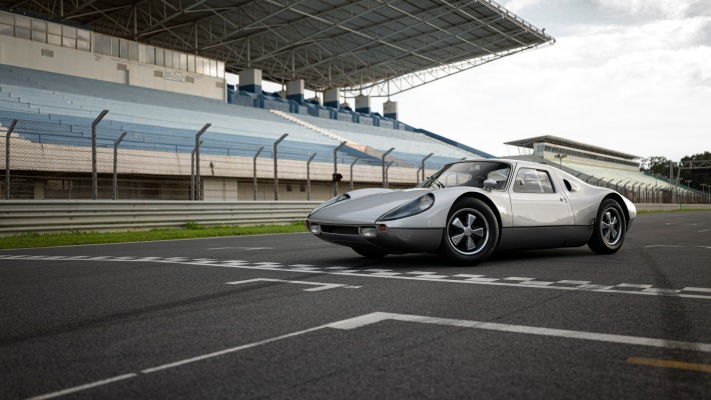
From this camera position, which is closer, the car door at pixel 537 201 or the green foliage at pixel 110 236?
the car door at pixel 537 201

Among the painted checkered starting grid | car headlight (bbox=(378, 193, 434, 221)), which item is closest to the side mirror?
car headlight (bbox=(378, 193, 434, 221))

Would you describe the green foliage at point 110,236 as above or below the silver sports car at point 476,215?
below

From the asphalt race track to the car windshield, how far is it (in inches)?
50.5

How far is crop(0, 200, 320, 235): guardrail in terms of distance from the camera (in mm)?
14086

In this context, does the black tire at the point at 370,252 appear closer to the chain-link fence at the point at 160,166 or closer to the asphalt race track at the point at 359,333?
the asphalt race track at the point at 359,333

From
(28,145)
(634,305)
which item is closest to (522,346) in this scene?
(634,305)

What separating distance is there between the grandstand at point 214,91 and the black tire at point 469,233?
11175mm

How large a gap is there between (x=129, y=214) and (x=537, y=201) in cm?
1171

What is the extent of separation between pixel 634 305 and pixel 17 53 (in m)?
33.5

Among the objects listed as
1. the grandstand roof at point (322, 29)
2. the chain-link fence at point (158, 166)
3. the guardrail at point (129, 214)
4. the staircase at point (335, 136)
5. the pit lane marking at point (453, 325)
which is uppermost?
the grandstand roof at point (322, 29)

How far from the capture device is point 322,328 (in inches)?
151

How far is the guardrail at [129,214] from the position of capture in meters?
14.1

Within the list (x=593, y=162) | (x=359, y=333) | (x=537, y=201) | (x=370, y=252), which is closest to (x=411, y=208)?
(x=370, y=252)

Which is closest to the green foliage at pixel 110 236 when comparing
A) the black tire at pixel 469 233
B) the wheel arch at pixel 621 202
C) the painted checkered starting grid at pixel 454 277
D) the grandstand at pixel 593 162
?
the painted checkered starting grid at pixel 454 277
